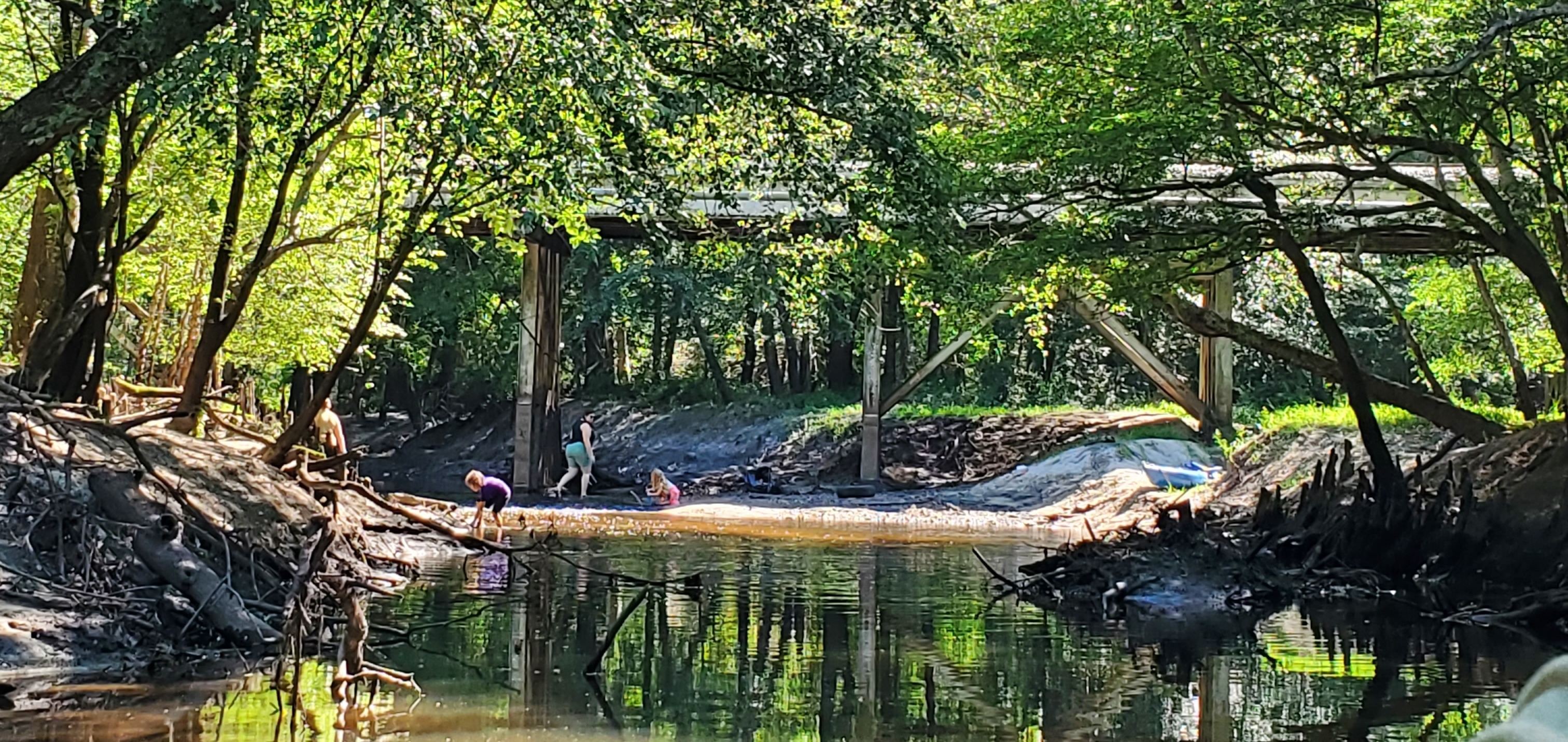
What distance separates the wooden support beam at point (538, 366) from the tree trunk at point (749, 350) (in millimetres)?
12590

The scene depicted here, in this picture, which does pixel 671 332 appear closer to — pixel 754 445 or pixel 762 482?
pixel 754 445

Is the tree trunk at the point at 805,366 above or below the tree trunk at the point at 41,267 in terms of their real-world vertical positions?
above

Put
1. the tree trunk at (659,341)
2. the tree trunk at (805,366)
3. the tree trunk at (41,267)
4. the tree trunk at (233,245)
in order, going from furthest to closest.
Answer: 1. the tree trunk at (805,366)
2. the tree trunk at (659,341)
3. the tree trunk at (41,267)
4. the tree trunk at (233,245)

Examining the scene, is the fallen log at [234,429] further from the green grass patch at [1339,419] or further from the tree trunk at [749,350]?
the tree trunk at [749,350]

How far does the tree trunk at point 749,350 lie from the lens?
134ft

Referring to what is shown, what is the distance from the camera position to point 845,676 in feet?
29.8

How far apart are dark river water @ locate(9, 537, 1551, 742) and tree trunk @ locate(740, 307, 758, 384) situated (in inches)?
1045

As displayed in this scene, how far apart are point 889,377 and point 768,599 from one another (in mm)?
27873

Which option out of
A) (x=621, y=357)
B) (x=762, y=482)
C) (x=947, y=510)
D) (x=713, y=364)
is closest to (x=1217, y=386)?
(x=947, y=510)

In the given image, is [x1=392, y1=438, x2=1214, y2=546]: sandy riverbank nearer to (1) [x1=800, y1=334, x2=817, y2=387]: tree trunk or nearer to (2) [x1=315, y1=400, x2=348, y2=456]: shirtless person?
(2) [x1=315, y1=400, x2=348, y2=456]: shirtless person

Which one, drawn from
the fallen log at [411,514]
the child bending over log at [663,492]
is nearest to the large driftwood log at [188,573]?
the fallen log at [411,514]

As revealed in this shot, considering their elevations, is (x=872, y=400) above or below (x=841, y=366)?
below

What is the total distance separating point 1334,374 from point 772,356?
25.8 m

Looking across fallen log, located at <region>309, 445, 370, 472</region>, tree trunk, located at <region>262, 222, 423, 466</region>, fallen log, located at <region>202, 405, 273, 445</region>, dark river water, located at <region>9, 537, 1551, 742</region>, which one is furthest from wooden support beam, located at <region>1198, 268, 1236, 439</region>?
fallen log, located at <region>202, 405, 273, 445</region>
